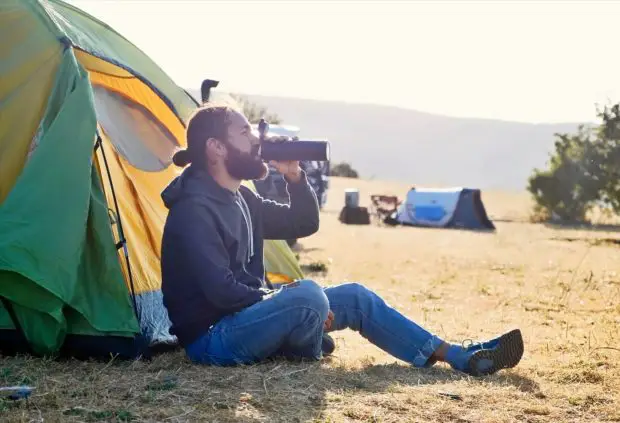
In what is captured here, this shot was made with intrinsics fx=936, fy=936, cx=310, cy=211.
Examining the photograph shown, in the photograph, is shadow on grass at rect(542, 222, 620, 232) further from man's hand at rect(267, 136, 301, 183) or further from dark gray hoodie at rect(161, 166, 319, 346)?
dark gray hoodie at rect(161, 166, 319, 346)

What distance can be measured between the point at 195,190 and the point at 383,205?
772 inches

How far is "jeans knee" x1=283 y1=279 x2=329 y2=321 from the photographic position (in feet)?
15.0

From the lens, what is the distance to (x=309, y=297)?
15.1ft

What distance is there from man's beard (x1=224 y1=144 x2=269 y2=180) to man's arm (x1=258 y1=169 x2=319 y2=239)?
1.76 feet

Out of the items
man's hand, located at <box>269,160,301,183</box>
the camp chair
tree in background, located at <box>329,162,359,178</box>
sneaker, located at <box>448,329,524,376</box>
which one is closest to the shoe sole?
sneaker, located at <box>448,329,524,376</box>

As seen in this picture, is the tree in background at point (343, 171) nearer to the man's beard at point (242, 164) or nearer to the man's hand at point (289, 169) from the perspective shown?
the man's hand at point (289, 169)

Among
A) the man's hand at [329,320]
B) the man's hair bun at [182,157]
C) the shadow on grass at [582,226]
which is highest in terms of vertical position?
the man's hair bun at [182,157]

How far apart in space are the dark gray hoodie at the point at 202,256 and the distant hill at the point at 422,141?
76265 millimetres

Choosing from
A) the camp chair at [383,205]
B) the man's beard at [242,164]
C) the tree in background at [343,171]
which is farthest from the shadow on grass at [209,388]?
the tree in background at [343,171]

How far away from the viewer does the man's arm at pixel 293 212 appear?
5.27 m

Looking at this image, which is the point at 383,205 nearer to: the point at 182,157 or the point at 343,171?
the point at 182,157

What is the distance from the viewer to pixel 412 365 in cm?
502

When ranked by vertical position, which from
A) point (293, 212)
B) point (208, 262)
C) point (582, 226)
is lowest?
point (582, 226)

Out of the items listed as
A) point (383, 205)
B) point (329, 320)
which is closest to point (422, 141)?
point (383, 205)
